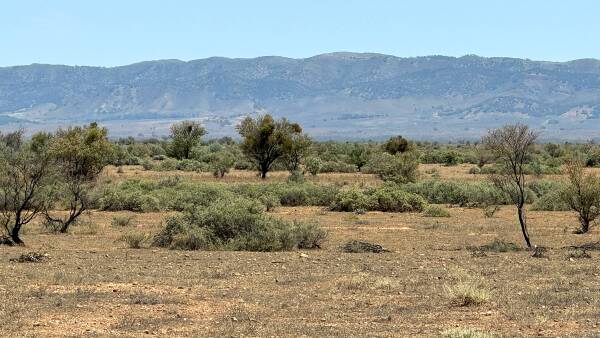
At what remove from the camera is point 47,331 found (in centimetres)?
1130

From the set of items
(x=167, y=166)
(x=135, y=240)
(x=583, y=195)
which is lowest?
(x=167, y=166)

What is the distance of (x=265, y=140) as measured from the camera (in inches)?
2153

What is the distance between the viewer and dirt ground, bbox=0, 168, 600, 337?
1170 cm

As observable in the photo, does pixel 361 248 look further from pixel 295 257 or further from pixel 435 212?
pixel 435 212

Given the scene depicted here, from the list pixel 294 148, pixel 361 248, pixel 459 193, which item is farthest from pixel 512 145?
pixel 294 148

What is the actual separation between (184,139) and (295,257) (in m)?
54.1

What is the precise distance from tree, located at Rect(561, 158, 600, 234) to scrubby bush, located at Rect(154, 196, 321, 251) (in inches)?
383

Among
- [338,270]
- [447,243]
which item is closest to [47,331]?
[338,270]

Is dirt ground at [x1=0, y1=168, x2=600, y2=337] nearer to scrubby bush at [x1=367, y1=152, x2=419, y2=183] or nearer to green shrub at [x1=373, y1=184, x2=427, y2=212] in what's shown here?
green shrub at [x1=373, y1=184, x2=427, y2=212]

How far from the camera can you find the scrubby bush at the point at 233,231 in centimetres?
2195

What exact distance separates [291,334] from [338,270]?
6177 mm

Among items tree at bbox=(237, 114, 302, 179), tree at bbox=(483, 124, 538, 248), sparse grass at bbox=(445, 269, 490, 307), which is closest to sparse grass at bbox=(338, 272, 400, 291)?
sparse grass at bbox=(445, 269, 490, 307)

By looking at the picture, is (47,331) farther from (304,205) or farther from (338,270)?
(304,205)

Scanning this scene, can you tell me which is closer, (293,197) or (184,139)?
(293,197)
